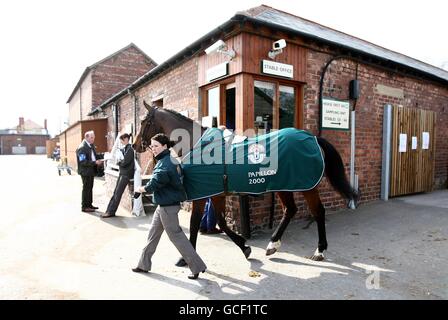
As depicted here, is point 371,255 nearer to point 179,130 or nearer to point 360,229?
point 360,229

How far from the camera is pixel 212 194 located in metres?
3.89

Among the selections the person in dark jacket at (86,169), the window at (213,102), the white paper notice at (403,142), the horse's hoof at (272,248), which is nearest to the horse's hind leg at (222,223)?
the horse's hoof at (272,248)

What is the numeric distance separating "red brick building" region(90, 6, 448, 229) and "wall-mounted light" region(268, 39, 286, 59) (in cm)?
5

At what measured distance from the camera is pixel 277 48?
5.33m

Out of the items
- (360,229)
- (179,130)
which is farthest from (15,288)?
(360,229)

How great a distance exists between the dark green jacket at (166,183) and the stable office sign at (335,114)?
12.6 feet

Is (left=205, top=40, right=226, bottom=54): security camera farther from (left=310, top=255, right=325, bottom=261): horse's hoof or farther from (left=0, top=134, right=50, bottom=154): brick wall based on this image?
(left=0, top=134, right=50, bottom=154): brick wall

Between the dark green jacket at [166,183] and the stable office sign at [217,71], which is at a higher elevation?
the stable office sign at [217,71]

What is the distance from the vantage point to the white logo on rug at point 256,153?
407 cm

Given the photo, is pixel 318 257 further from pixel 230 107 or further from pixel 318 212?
pixel 230 107

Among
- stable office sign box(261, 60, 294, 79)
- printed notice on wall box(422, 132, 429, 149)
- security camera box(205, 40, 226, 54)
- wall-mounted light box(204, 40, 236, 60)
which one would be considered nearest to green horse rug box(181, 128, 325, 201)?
stable office sign box(261, 60, 294, 79)

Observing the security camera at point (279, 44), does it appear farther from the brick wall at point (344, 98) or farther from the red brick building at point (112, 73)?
the red brick building at point (112, 73)
